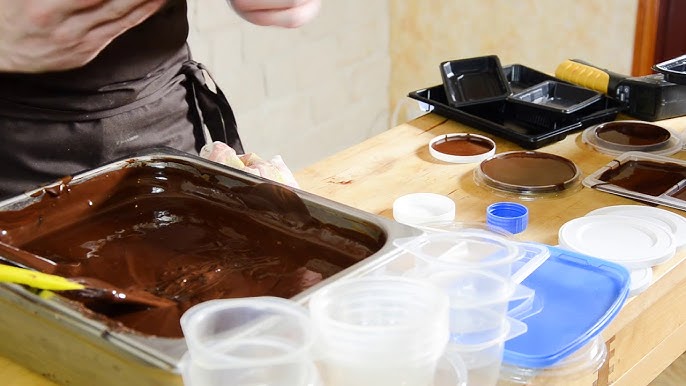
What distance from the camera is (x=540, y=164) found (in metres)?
1.44

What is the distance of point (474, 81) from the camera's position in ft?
5.67

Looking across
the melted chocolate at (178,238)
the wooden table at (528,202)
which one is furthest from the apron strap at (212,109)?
the melted chocolate at (178,238)

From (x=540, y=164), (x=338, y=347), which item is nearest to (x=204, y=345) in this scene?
(x=338, y=347)

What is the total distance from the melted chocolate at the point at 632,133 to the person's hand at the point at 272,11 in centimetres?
57

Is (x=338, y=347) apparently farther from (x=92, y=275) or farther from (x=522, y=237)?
(x=522, y=237)

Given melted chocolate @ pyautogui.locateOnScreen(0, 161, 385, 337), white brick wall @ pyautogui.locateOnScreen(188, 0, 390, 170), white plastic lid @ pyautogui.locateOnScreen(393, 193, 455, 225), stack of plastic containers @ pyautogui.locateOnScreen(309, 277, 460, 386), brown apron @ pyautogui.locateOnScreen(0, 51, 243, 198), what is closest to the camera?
stack of plastic containers @ pyautogui.locateOnScreen(309, 277, 460, 386)

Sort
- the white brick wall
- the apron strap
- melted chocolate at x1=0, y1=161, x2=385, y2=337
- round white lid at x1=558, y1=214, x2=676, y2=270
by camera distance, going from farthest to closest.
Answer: the white brick wall
the apron strap
round white lid at x1=558, y1=214, x2=676, y2=270
melted chocolate at x1=0, y1=161, x2=385, y2=337

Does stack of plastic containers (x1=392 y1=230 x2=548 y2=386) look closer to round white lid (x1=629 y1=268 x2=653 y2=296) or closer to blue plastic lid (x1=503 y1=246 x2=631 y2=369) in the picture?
blue plastic lid (x1=503 y1=246 x2=631 y2=369)

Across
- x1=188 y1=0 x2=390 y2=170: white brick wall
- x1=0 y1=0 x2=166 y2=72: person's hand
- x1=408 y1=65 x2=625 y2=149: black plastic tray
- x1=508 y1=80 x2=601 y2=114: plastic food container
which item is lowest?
x1=188 y1=0 x2=390 y2=170: white brick wall

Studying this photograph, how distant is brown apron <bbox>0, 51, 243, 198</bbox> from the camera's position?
1.33 metres

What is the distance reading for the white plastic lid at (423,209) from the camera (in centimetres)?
123

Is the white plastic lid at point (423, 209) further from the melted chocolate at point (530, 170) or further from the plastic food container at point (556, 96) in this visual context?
the plastic food container at point (556, 96)

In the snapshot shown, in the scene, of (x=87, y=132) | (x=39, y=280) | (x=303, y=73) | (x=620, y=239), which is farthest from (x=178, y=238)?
(x=303, y=73)

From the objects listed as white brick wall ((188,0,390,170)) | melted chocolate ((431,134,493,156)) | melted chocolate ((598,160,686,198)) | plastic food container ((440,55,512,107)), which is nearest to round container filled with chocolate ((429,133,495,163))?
melted chocolate ((431,134,493,156))
